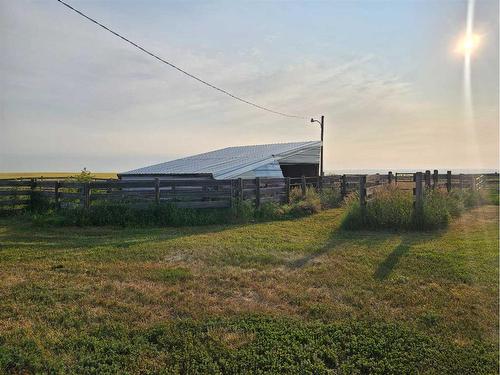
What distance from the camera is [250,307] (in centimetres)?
453

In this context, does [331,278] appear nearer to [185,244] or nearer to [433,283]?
[433,283]

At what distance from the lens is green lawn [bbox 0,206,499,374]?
3.41 meters

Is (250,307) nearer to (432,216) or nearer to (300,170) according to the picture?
(432,216)

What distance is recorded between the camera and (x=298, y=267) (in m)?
6.29

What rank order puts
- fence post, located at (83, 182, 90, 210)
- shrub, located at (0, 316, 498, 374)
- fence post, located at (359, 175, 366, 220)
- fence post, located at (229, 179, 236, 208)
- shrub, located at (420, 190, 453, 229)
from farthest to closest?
fence post, located at (229, 179, 236, 208) < fence post, located at (83, 182, 90, 210) < fence post, located at (359, 175, 366, 220) < shrub, located at (420, 190, 453, 229) < shrub, located at (0, 316, 498, 374)

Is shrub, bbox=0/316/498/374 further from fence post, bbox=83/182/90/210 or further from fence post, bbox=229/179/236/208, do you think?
fence post, bbox=229/179/236/208

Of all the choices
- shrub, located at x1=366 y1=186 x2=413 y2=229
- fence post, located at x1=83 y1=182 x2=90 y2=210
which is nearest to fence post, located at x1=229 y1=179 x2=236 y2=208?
fence post, located at x1=83 y1=182 x2=90 y2=210

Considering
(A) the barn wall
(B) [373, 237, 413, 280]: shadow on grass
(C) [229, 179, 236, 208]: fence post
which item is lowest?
(B) [373, 237, 413, 280]: shadow on grass

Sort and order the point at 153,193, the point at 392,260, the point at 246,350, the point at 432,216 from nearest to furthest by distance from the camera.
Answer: the point at 246,350
the point at 392,260
the point at 432,216
the point at 153,193

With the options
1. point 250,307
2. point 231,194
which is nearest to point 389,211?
point 231,194

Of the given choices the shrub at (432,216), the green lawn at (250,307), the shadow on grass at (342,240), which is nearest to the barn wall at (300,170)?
the shrub at (432,216)

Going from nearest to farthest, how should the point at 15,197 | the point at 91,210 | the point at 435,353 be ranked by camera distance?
the point at 435,353, the point at 91,210, the point at 15,197

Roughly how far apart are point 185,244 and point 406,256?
4.18m

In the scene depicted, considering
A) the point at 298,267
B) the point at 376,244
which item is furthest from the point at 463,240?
the point at 298,267
